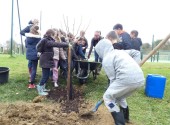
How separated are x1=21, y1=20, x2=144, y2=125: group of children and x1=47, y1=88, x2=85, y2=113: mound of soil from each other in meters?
0.22

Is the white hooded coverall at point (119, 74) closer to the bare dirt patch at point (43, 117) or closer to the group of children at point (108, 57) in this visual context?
the group of children at point (108, 57)

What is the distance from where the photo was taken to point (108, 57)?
13.6 feet

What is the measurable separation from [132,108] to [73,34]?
226cm

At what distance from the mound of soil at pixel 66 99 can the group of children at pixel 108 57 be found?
0.73ft

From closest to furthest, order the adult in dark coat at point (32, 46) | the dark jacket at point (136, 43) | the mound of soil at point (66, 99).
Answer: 1. the mound of soil at point (66, 99)
2. the adult in dark coat at point (32, 46)
3. the dark jacket at point (136, 43)

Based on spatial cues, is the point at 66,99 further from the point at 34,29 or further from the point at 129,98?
the point at 34,29

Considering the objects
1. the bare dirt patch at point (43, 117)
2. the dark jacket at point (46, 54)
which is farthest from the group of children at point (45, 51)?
the bare dirt patch at point (43, 117)

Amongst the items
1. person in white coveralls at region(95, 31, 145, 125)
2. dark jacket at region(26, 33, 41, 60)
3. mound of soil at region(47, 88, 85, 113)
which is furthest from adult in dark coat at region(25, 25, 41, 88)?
person in white coveralls at region(95, 31, 145, 125)

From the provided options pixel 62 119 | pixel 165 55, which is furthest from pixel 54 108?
pixel 165 55

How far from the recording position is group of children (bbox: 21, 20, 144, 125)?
408cm

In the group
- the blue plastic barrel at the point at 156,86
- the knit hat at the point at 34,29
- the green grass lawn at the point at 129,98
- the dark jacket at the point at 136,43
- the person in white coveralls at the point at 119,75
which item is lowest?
the green grass lawn at the point at 129,98

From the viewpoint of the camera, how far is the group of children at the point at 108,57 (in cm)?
408

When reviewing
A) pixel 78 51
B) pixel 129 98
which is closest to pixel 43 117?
pixel 129 98

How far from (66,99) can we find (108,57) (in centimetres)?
226
